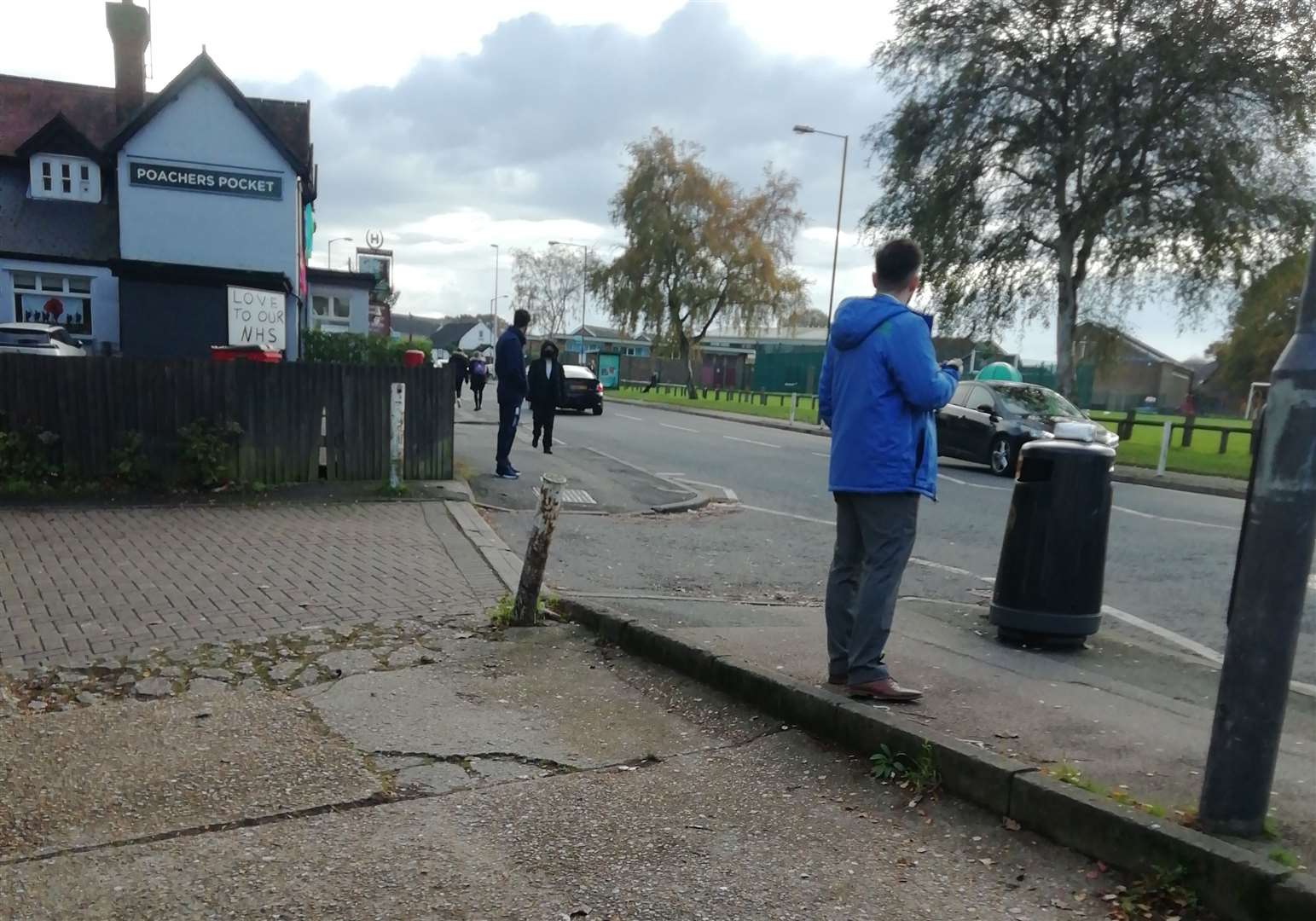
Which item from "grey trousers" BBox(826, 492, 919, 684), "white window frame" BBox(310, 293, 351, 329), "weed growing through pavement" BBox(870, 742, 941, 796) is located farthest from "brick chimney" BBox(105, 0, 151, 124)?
"weed growing through pavement" BBox(870, 742, 941, 796)

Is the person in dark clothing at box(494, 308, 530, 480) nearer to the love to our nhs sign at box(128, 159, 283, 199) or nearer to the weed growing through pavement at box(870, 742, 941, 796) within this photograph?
the weed growing through pavement at box(870, 742, 941, 796)

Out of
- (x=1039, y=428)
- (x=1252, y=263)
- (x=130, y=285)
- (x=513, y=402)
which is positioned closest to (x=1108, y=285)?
(x=1252, y=263)

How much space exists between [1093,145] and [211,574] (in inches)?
823

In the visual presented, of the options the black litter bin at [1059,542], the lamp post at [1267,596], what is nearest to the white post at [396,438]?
the black litter bin at [1059,542]

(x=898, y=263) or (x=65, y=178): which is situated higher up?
(x=65, y=178)

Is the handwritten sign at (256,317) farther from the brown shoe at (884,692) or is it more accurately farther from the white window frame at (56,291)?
the brown shoe at (884,692)

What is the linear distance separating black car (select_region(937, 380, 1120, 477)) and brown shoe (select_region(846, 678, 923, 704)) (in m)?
12.7

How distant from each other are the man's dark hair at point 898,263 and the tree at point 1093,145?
1958cm

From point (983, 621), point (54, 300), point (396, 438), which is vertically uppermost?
point (54, 300)

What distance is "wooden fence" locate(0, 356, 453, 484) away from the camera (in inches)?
374

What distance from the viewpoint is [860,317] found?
13.5ft

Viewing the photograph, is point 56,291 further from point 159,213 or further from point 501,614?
point 501,614

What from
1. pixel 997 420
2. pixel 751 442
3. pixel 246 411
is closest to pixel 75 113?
pixel 751 442

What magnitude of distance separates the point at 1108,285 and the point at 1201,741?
869 inches
